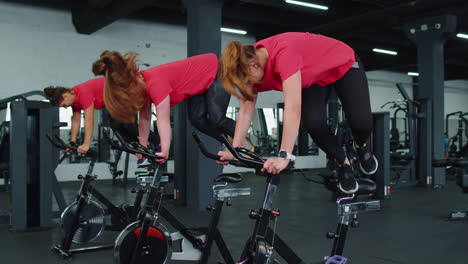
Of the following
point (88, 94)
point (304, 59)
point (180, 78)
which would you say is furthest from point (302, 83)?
point (88, 94)

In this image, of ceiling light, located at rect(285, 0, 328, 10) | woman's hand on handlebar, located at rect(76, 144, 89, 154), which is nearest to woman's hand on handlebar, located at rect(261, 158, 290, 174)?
woman's hand on handlebar, located at rect(76, 144, 89, 154)

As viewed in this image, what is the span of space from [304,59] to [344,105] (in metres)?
0.48

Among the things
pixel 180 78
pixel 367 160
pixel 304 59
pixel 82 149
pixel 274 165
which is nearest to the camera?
pixel 274 165

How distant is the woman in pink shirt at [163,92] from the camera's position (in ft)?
7.89

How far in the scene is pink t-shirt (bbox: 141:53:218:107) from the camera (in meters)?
2.66

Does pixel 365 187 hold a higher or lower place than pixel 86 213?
higher

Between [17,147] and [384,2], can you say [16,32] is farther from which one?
[384,2]

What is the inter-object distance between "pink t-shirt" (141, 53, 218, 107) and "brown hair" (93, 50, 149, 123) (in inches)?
7.0

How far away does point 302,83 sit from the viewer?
6.51 feet

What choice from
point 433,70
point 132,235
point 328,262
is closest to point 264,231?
point 328,262

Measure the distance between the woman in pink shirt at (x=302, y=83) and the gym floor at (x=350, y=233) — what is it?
3.32ft

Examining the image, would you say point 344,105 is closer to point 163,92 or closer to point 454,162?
point 163,92

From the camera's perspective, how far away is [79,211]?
3.21 m

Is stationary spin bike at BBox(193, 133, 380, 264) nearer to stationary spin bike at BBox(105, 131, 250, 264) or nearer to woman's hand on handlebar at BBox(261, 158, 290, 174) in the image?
woman's hand on handlebar at BBox(261, 158, 290, 174)
